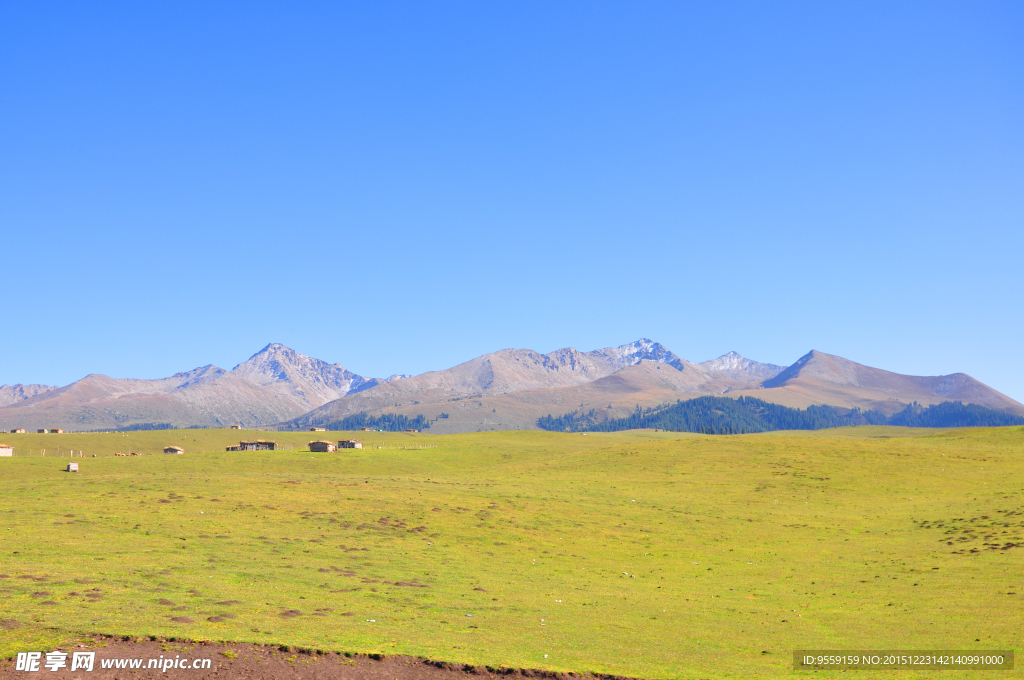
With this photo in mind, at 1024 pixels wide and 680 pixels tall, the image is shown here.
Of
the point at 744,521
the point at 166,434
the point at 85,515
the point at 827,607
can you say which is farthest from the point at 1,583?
the point at 166,434

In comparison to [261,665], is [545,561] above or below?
below

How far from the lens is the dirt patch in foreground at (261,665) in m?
23.5

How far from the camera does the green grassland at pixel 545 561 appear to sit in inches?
1164

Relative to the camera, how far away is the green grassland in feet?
97.0

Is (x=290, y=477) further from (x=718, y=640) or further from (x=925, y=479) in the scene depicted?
(x=925, y=479)

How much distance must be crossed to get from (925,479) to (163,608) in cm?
8474

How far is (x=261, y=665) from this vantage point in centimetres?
2469

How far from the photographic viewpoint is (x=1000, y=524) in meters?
60.0

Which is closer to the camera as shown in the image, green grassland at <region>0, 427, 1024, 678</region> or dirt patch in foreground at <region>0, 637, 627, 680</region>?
dirt patch in foreground at <region>0, 637, 627, 680</region>

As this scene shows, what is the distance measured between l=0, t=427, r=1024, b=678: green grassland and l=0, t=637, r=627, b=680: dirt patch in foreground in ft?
2.94

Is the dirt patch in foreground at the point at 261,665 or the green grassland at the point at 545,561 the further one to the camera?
the green grassland at the point at 545,561

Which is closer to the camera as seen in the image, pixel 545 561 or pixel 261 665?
pixel 261 665

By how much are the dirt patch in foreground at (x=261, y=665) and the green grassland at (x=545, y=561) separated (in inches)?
35.3

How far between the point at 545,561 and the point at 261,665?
2822cm
